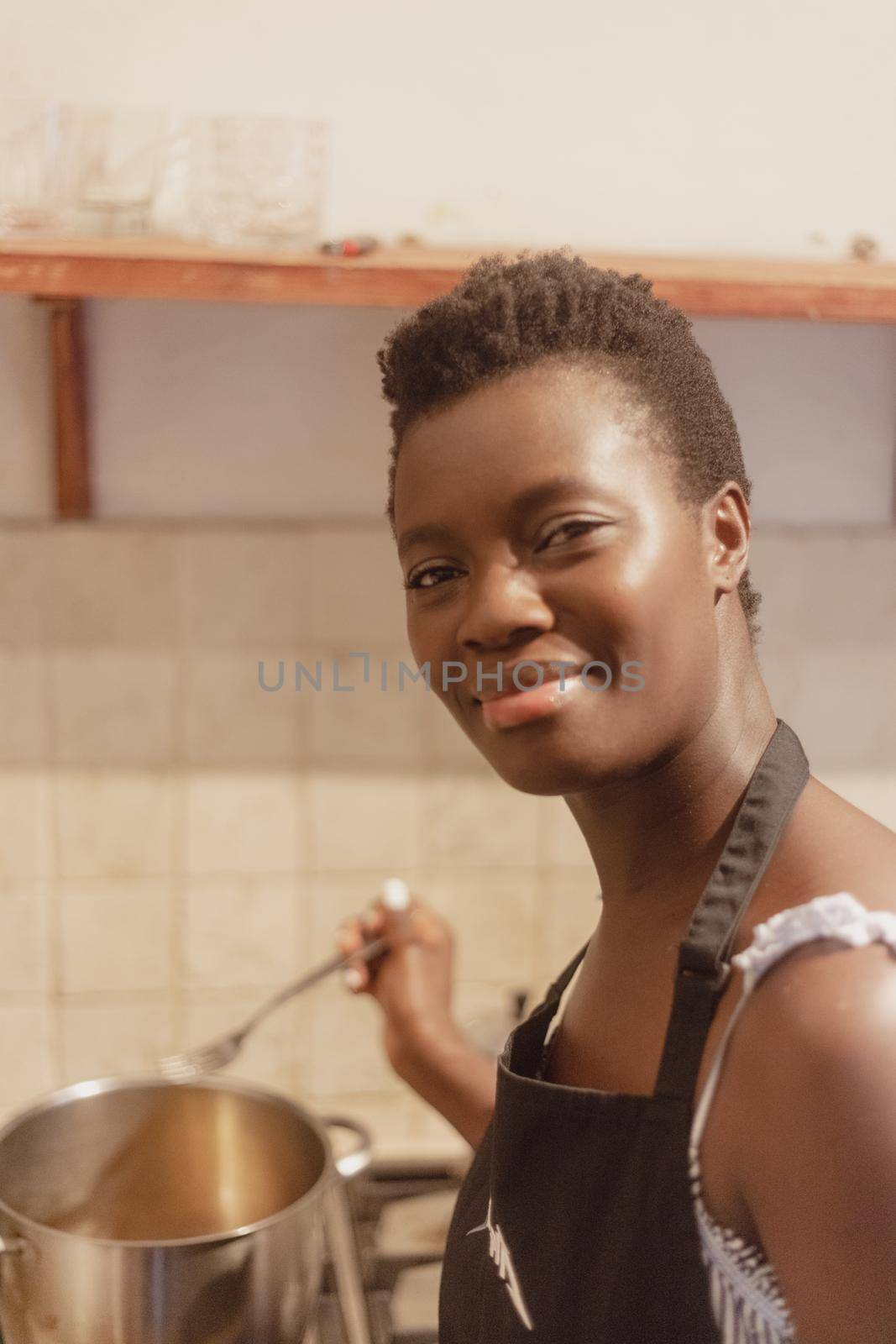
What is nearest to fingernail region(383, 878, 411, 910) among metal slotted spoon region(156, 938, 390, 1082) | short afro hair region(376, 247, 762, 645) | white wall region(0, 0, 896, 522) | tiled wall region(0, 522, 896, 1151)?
metal slotted spoon region(156, 938, 390, 1082)

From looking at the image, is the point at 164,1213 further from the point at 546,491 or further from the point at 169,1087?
the point at 546,491

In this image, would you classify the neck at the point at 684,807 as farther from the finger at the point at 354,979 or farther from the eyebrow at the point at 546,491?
the finger at the point at 354,979

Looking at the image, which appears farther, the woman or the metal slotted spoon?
the metal slotted spoon

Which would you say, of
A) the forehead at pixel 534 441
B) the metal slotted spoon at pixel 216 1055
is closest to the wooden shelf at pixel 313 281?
the forehead at pixel 534 441

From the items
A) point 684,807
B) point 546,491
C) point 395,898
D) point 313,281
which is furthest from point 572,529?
point 395,898

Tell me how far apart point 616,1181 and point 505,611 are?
0.24 metres

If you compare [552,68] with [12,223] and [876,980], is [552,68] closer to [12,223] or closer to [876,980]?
[12,223]

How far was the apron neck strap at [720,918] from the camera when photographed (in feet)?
1.53

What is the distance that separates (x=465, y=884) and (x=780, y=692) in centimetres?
36

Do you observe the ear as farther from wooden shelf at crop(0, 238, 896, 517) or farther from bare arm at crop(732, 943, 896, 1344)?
wooden shelf at crop(0, 238, 896, 517)

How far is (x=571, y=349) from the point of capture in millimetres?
504

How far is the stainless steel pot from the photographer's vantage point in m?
0.75

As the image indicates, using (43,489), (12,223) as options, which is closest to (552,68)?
(12,223)

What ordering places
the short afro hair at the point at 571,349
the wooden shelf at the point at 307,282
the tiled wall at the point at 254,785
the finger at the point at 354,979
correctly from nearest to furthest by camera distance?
the short afro hair at the point at 571,349 < the wooden shelf at the point at 307,282 < the finger at the point at 354,979 < the tiled wall at the point at 254,785
